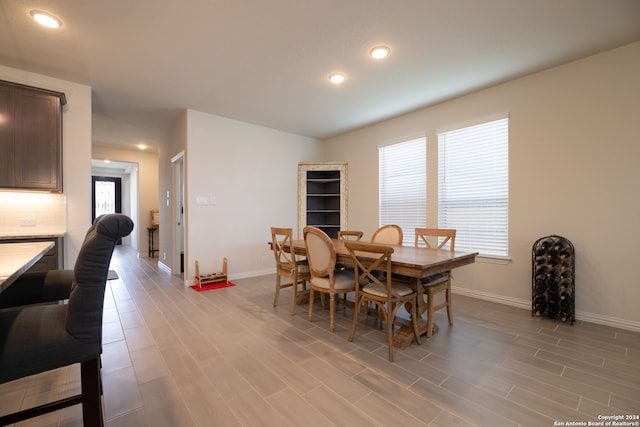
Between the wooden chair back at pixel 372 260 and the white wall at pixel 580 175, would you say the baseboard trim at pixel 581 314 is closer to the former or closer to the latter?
the white wall at pixel 580 175

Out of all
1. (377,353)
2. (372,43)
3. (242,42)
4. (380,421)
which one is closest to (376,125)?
(372,43)

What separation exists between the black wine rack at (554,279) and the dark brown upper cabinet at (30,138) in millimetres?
5227

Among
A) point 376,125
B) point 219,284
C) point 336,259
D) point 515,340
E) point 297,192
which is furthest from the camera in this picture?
point 297,192

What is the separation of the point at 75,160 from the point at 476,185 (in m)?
4.96

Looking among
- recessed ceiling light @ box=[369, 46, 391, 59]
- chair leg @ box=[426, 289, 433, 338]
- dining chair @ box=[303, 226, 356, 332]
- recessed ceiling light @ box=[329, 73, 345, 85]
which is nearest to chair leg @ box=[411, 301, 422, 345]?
chair leg @ box=[426, 289, 433, 338]

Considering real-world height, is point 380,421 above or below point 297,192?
below

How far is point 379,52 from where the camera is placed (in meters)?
2.68

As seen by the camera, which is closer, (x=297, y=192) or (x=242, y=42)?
(x=242, y=42)

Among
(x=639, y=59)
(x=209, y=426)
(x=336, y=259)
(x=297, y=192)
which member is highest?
(x=639, y=59)

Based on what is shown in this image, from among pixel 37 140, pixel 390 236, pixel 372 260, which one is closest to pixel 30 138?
pixel 37 140

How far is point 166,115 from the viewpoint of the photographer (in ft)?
14.5

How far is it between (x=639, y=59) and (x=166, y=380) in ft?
15.6

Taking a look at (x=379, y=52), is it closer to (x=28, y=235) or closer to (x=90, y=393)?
(x=90, y=393)

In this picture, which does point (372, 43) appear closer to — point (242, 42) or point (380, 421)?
point (242, 42)
